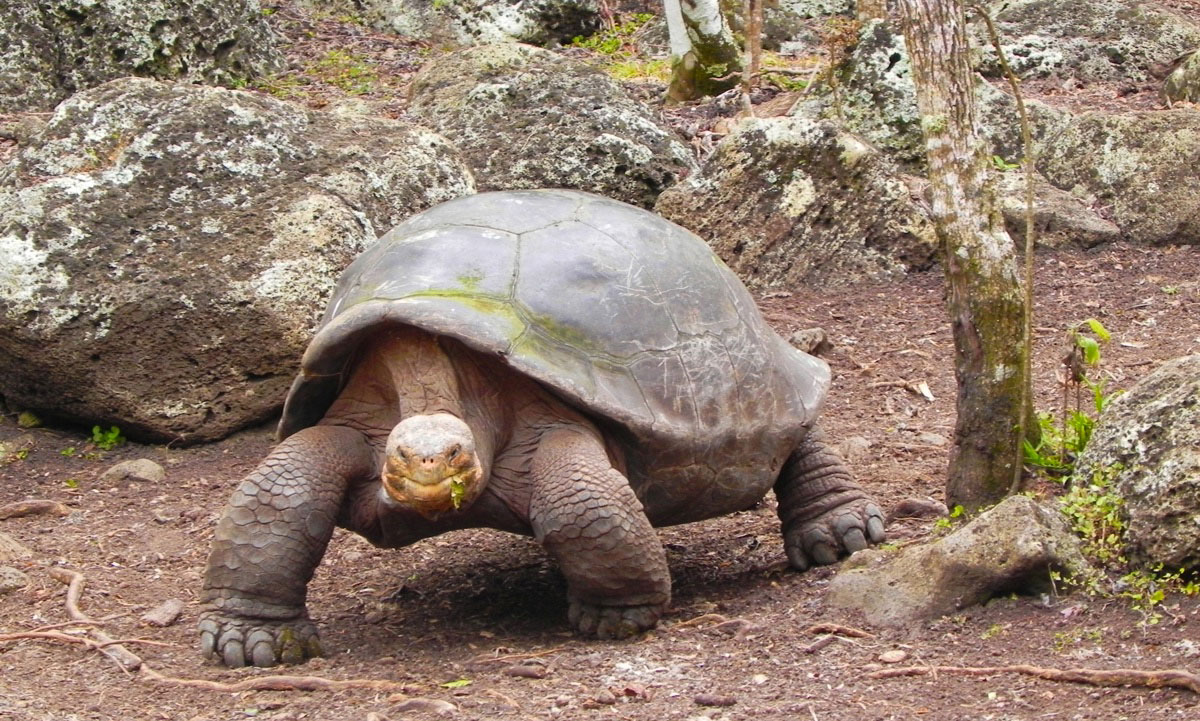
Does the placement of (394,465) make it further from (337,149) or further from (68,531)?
(337,149)

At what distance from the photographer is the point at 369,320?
12.1ft

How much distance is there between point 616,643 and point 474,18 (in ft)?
32.1

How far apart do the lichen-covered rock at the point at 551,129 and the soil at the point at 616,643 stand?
1.42 meters

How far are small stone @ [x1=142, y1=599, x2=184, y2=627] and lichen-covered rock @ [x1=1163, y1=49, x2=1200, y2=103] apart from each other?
25.2 ft

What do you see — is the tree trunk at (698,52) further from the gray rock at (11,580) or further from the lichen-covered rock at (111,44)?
the gray rock at (11,580)

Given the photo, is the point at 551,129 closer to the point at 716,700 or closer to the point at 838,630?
the point at 838,630

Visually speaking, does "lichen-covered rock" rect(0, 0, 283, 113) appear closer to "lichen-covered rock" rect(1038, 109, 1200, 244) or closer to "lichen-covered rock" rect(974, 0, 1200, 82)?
"lichen-covered rock" rect(974, 0, 1200, 82)

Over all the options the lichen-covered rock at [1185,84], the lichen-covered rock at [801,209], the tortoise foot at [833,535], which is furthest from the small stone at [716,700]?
the lichen-covered rock at [1185,84]

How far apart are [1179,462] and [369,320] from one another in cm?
209

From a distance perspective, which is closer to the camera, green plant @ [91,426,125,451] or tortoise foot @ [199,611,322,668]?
tortoise foot @ [199,611,322,668]


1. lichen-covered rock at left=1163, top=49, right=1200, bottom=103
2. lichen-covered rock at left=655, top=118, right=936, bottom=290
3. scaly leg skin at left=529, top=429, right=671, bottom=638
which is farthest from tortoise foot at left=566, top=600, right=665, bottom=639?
lichen-covered rock at left=1163, top=49, right=1200, bottom=103

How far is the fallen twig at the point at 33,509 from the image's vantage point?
5342 mm

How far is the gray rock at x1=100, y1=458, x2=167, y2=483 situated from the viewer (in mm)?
5684

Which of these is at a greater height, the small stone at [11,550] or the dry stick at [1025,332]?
the dry stick at [1025,332]
